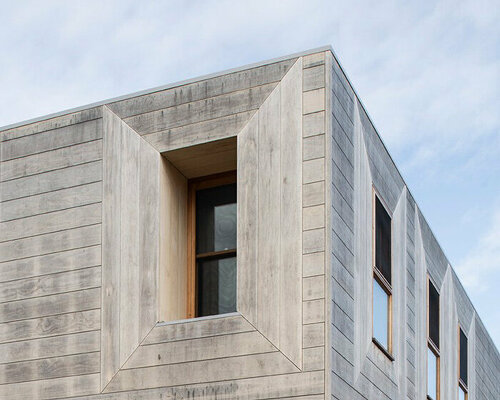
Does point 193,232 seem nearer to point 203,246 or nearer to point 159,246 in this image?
point 203,246

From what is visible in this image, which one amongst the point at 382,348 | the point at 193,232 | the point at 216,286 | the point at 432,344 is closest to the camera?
the point at 216,286

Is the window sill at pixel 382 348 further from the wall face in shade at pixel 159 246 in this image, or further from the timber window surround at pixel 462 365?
the timber window surround at pixel 462 365

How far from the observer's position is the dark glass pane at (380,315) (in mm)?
12930

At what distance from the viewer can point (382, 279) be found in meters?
13.2

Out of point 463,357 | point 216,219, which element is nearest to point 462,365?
point 463,357

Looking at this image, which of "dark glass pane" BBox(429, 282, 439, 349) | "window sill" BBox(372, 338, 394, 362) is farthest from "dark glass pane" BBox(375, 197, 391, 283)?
"dark glass pane" BBox(429, 282, 439, 349)

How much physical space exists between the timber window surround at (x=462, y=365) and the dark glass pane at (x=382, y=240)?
514 centimetres

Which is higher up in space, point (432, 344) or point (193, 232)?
point (193, 232)

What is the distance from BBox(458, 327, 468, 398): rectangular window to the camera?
18125 mm

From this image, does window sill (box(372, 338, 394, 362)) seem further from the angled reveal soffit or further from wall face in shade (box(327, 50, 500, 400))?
the angled reveal soffit

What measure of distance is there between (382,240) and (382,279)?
1.75 ft

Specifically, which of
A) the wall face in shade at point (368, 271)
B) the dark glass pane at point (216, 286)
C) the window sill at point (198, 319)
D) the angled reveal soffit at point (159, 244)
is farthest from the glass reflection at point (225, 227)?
the wall face in shade at point (368, 271)

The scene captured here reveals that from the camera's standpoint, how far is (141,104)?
488 inches

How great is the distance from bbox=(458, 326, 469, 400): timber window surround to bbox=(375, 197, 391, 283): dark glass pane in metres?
5.14
